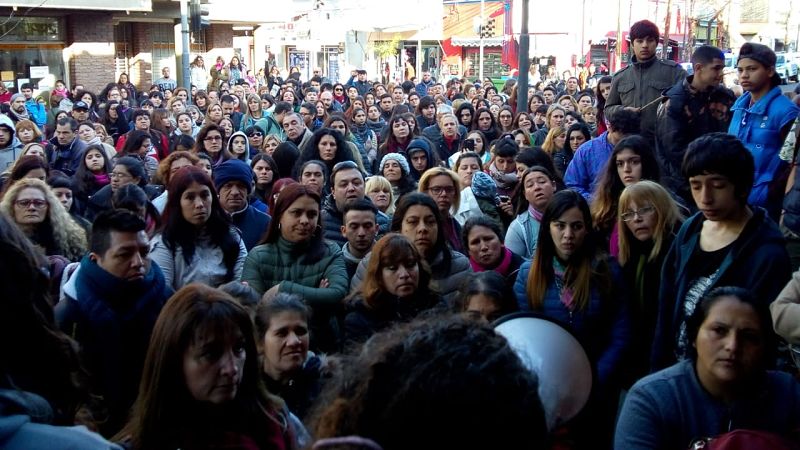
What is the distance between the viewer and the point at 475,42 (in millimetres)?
49906

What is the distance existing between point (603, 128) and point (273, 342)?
7.13m

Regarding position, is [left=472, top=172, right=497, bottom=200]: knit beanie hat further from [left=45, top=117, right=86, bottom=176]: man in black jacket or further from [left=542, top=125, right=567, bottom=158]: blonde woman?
[left=45, top=117, right=86, bottom=176]: man in black jacket

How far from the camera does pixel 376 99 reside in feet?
58.1

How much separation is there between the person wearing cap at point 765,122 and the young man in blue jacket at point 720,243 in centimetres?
215

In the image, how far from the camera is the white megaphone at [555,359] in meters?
2.44

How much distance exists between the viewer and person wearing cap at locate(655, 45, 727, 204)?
268 inches

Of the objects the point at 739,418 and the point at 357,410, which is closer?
the point at 357,410

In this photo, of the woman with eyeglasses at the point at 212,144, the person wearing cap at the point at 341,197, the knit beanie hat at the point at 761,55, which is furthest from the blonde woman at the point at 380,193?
the knit beanie hat at the point at 761,55

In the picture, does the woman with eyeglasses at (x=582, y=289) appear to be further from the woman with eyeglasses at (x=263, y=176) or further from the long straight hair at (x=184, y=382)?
the woman with eyeglasses at (x=263, y=176)

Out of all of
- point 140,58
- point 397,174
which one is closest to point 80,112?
point 397,174

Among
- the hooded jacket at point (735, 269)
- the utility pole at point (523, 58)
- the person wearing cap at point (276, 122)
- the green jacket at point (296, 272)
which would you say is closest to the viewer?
the hooded jacket at point (735, 269)

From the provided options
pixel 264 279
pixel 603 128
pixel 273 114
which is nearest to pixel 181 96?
pixel 273 114

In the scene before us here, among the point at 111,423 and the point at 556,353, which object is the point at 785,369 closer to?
the point at 556,353

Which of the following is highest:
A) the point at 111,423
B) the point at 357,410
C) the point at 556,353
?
the point at 357,410
